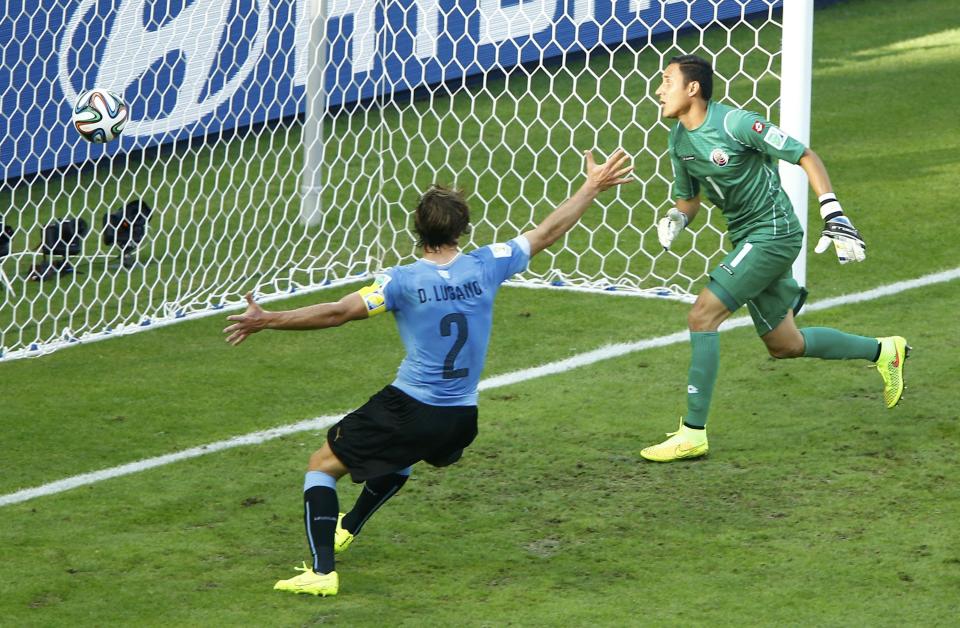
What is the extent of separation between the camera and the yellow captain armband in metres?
4.95

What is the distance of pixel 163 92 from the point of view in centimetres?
1077

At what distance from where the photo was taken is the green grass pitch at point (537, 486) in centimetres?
501

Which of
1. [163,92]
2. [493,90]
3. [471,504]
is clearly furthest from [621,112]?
[471,504]

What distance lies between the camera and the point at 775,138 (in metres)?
6.11

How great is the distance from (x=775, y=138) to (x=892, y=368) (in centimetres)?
130

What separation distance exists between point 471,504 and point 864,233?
4.63 metres

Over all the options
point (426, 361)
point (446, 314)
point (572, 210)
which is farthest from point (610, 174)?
point (426, 361)

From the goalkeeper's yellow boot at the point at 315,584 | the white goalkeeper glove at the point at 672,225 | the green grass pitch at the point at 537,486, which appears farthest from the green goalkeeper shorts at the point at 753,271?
the goalkeeper's yellow boot at the point at 315,584

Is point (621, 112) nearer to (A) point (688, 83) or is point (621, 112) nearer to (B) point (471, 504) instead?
(A) point (688, 83)

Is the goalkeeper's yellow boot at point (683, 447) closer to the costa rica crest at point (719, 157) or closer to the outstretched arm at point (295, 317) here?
the costa rica crest at point (719, 157)

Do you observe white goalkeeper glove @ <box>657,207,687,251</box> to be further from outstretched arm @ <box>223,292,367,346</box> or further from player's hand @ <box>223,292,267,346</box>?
player's hand @ <box>223,292,267,346</box>

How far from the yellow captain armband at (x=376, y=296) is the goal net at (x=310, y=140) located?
14.4 feet

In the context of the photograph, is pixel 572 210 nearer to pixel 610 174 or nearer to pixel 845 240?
pixel 610 174

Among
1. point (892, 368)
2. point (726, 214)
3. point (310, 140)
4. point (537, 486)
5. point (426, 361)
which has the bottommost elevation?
point (537, 486)
